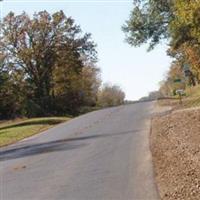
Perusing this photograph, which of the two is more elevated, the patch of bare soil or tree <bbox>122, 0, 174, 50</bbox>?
tree <bbox>122, 0, 174, 50</bbox>

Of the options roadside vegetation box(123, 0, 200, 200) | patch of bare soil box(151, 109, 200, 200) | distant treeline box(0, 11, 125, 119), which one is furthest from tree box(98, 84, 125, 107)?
patch of bare soil box(151, 109, 200, 200)

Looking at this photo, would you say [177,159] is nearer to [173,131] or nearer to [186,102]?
[173,131]

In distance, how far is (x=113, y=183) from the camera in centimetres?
1435

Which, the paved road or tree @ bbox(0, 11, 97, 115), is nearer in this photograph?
the paved road

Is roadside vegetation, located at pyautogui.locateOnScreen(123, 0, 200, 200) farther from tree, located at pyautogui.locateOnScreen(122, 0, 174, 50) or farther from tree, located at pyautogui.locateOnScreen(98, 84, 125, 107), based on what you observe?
tree, located at pyautogui.locateOnScreen(98, 84, 125, 107)

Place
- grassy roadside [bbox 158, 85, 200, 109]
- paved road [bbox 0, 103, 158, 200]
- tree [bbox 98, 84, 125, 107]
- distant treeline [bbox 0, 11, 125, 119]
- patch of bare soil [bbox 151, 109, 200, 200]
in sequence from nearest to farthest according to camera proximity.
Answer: patch of bare soil [bbox 151, 109, 200, 200] < paved road [bbox 0, 103, 158, 200] < grassy roadside [bbox 158, 85, 200, 109] < distant treeline [bbox 0, 11, 125, 119] < tree [bbox 98, 84, 125, 107]

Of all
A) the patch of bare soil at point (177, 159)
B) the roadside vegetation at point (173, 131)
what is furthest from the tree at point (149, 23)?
the patch of bare soil at point (177, 159)

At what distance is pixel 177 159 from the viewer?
57.0 ft

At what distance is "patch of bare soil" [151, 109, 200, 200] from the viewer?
1272 cm

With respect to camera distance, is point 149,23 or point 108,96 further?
point 108,96

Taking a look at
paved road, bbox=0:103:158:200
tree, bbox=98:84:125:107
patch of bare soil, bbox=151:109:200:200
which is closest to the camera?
patch of bare soil, bbox=151:109:200:200

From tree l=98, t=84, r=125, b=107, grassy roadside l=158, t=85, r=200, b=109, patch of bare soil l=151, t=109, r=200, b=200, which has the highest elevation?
tree l=98, t=84, r=125, b=107

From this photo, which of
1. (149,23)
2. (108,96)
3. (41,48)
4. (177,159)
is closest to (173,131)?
(177,159)

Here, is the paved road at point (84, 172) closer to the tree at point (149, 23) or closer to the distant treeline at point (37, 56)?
the tree at point (149, 23)
